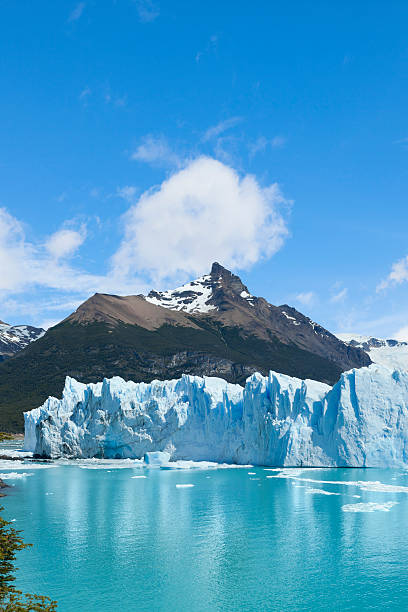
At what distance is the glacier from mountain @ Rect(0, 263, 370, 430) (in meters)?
46.9

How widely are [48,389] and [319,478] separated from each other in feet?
293

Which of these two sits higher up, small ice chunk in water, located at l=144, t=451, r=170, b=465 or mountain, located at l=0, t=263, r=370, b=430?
mountain, located at l=0, t=263, r=370, b=430

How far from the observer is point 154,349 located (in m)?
140

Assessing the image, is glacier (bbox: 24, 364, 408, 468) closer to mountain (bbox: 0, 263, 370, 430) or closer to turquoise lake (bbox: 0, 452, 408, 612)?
turquoise lake (bbox: 0, 452, 408, 612)

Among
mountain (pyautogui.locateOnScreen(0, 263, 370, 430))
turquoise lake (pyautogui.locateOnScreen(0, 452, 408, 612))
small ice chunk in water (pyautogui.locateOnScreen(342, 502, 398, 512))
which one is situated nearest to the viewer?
turquoise lake (pyautogui.locateOnScreen(0, 452, 408, 612))

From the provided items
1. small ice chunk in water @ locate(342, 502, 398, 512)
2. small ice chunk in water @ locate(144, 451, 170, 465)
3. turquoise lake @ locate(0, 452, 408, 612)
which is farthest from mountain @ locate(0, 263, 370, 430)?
small ice chunk in water @ locate(342, 502, 398, 512)

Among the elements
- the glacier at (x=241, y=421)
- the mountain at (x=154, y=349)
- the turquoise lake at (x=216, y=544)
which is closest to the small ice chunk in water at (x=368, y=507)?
the turquoise lake at (x=216, y=544)

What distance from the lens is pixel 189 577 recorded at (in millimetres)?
17859

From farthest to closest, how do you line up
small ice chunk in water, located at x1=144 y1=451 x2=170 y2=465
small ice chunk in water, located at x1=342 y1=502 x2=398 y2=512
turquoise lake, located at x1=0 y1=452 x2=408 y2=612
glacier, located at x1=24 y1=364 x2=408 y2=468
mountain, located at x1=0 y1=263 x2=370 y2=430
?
mountain, located at x1=0 y1=263 x2=370 y2=430
small ice chunk in water, located at x1=144 y1=451 x2=170 y2=465
glacier, located at x1=24 y1=364 x2=408 y2=468
small ice chunk in water, located at x1=342 y1=502 x2=398 y2=512
turquoise lake, located at x1=0 y1=452 x2=408 y2=612

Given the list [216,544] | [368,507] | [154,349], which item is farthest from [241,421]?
[154,349]

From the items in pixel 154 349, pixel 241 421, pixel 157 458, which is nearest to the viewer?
pixel 241 421

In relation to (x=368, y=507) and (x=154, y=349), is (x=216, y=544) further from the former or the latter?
(x=154, y=349)

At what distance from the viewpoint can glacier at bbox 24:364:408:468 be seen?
41312 mm

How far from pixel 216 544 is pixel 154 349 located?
390 ft
